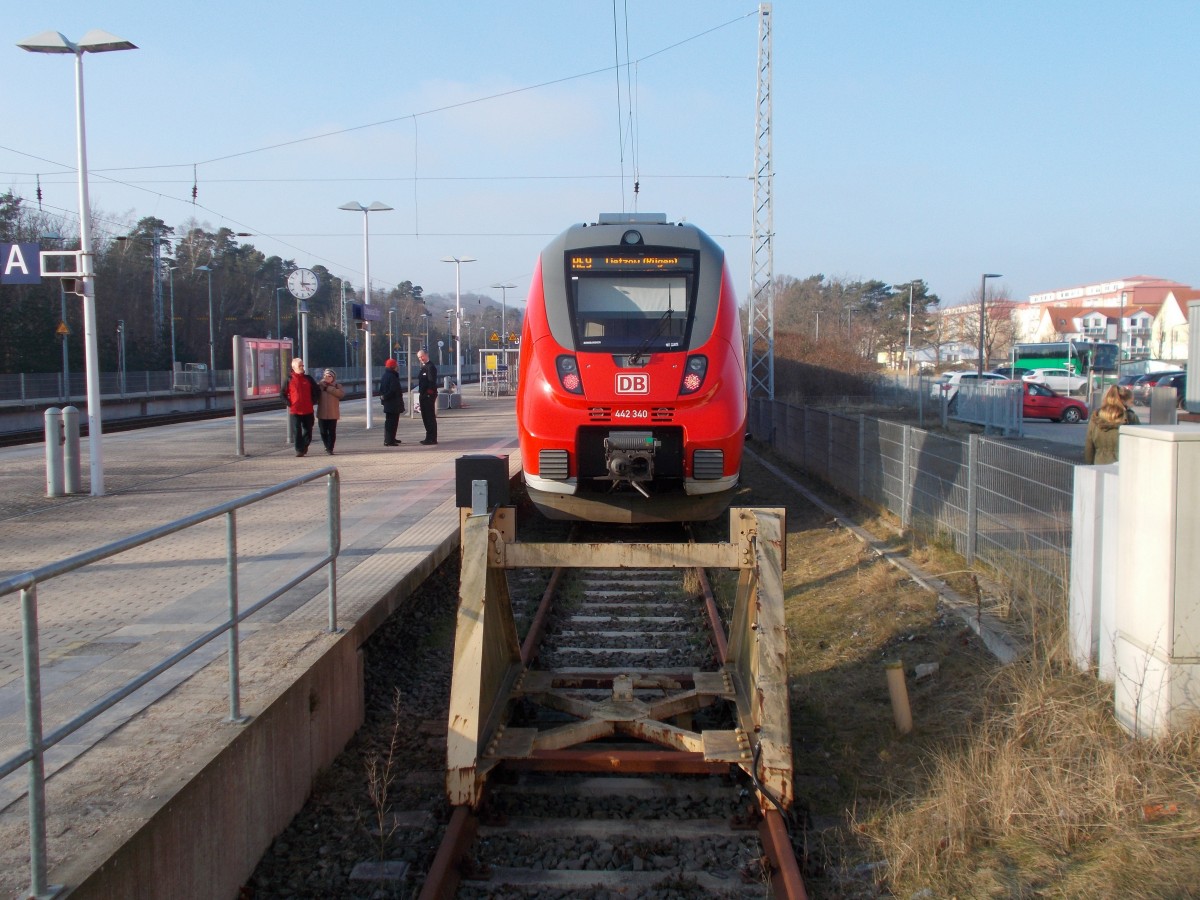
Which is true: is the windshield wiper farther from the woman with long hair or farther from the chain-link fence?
the woman with long hair

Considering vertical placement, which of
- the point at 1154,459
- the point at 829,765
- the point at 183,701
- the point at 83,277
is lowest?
the point at 829,765

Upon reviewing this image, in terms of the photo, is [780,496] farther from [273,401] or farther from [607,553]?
[273,401]

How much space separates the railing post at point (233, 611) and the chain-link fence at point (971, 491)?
497cm

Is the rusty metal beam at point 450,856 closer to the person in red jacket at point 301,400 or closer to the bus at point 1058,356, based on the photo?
the person in red jacket at point 301,400

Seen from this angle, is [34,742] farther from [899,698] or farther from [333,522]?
[899,698]

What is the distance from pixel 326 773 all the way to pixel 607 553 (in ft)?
6.13

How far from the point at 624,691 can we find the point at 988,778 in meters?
2.03

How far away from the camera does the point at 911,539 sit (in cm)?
1093

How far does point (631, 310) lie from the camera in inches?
439

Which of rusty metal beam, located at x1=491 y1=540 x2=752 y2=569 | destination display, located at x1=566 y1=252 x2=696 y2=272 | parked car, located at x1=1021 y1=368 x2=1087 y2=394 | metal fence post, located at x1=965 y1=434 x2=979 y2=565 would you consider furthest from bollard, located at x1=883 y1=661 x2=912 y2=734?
parked car, located at x1=1021 y1=368 x2=1087 y2=394

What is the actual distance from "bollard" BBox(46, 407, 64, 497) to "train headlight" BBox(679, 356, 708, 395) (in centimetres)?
750

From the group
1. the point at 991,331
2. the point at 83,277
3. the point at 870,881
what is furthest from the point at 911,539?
the point at 991,331

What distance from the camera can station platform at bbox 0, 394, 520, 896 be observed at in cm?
374

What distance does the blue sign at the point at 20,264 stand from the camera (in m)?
13.6
